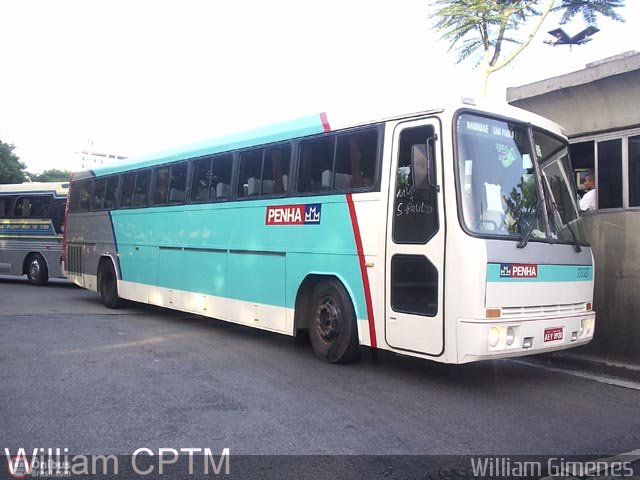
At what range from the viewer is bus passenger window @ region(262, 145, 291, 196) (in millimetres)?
7863

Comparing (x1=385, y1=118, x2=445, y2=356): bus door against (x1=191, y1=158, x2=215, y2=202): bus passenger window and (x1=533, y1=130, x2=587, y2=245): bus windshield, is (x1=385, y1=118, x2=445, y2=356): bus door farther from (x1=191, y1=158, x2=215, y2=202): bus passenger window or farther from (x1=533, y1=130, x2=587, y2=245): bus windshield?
(x1=191, y1=158, x2=215, y2=202): bus passenger window

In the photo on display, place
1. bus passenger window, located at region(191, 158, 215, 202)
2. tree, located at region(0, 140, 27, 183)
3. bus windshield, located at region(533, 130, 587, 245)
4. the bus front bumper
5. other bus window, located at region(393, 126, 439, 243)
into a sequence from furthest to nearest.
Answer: tree, located at region(0, 140, 27, 183), bus passenger window, located at region(191, 158, 215, 202), bus windshield, located at region(533, 130, 587, 245), other bus window, located at region(393, 126, 439, 243), the bus front bumper

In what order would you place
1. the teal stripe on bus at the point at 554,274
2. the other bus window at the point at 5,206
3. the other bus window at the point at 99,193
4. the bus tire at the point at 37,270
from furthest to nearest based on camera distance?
the other bus window at the point at 5,206 → the bus tire at the point at 37,270 → the other bus window at the point at 99,193 → the teal stripe on bus at the point at 554,274

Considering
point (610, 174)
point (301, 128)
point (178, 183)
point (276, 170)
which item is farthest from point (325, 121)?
point (610, 174)

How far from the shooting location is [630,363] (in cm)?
767

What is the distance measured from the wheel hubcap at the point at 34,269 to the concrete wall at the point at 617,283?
15.9 m

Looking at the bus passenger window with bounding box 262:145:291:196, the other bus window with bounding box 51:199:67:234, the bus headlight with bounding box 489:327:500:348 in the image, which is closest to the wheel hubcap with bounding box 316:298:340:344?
the bus passenger window with bounding box 262:145:291:196

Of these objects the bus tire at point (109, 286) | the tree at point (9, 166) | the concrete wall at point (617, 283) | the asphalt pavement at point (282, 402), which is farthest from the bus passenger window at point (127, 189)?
the tree at point (9, 166)

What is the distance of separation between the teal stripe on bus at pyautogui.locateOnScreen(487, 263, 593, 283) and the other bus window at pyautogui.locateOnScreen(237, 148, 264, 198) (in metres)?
3.85

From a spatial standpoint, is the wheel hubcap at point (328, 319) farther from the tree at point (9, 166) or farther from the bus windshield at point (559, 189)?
the tree at point (9, 166)

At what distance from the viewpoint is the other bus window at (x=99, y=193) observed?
12.7 meters

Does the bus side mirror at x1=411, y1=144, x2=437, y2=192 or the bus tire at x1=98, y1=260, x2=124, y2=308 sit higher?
the bus side mirror at x1=411, y1=144, x2=437, y2=192

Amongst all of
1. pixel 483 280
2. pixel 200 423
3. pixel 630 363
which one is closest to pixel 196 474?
pixel 200 423

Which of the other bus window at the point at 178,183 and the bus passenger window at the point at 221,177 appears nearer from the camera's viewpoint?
the bus passenger window at the point at 221,177
